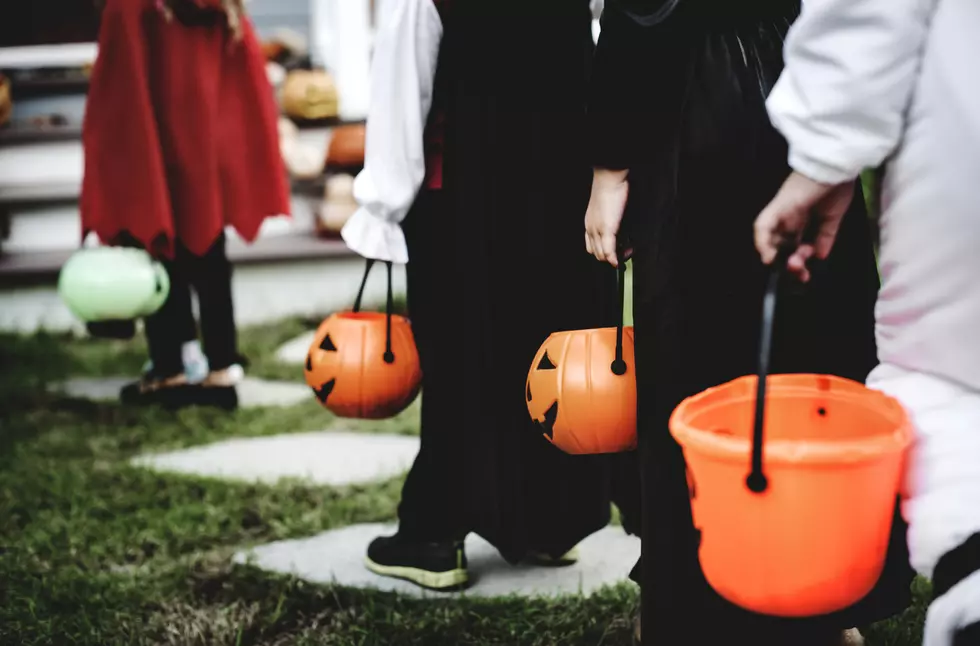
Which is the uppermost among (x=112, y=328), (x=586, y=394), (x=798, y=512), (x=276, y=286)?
(x=798, y=512)

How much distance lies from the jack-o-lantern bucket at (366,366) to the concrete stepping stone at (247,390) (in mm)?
1717

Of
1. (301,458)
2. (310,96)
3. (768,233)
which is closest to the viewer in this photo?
(768,233)

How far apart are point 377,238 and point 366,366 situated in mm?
278

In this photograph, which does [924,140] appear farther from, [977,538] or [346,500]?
[346,500]

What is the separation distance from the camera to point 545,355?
1805 millimetres

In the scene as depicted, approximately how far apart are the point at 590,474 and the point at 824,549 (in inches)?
48.1

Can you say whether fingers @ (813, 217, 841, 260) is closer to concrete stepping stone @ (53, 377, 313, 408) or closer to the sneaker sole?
the sneaker sole

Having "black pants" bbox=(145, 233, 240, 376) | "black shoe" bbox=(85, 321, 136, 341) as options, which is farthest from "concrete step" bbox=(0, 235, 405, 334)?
"black shoe" bbox=(85, 321, 136, 341)

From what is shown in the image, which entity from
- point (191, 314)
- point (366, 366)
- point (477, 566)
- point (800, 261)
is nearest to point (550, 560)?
point (477, 566)

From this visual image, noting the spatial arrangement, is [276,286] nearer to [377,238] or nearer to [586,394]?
[377,238]

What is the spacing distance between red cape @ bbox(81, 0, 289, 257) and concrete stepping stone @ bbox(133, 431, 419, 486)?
32.1 inches

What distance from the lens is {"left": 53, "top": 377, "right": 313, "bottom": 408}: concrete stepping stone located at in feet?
13.4

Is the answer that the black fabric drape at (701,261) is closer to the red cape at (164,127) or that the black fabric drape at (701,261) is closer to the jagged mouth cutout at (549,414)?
the jagged mouth cutout at (549,414)

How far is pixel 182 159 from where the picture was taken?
379 cm
